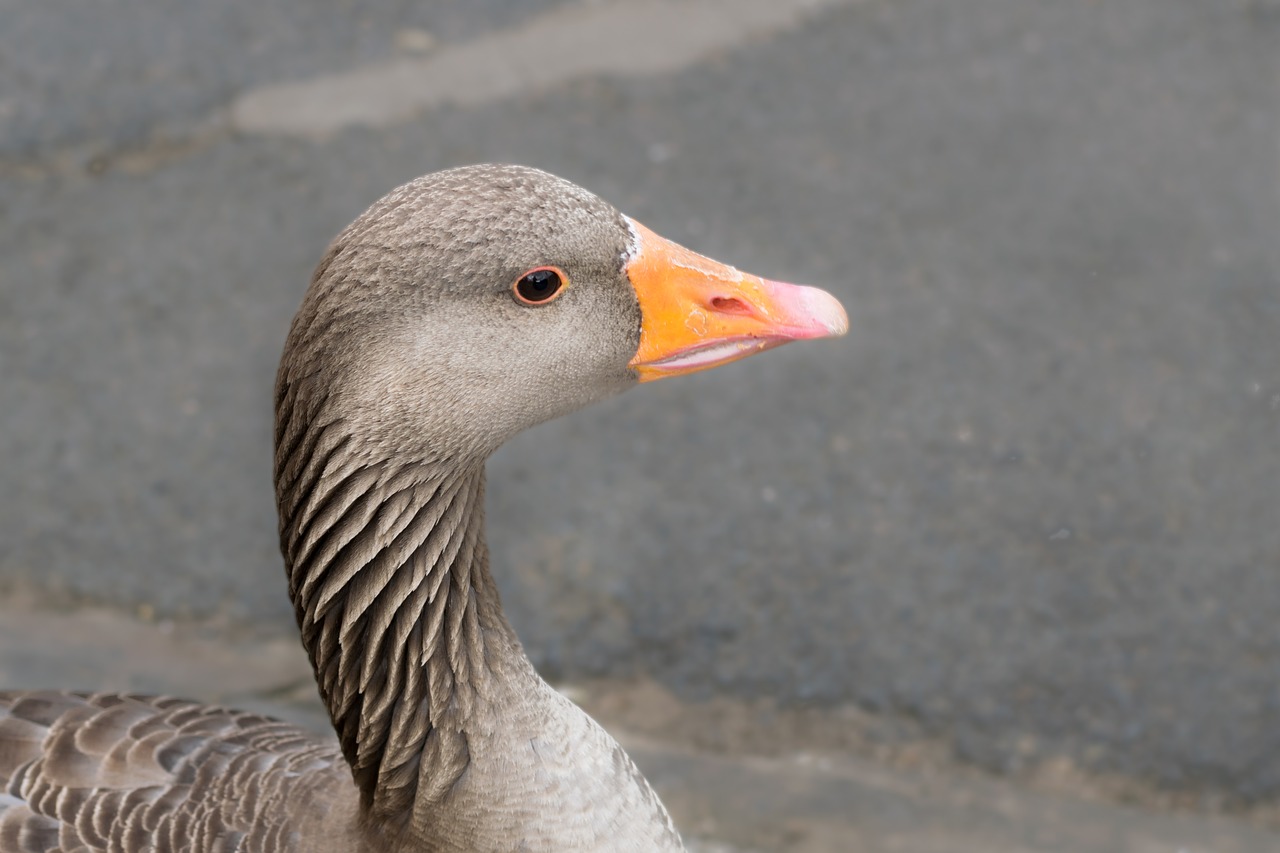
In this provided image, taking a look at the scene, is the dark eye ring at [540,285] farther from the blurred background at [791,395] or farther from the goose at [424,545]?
the blurred background at [791,395]

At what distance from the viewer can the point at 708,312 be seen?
2.08 m

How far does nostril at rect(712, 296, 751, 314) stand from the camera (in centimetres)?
208

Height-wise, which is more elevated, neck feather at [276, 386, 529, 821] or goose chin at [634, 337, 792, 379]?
goose chin at [634, 337, 792, 379]

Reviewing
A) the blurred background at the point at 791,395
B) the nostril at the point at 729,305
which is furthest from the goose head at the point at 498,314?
the blurred background at the point at 791,395

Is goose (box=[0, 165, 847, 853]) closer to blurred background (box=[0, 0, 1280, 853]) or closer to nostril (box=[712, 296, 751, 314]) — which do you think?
nostril (box=[712, 296, 751, 314])

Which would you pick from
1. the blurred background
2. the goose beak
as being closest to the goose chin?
the goose beak

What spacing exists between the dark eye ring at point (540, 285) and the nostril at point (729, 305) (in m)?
0.24

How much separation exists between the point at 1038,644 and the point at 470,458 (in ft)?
6.00

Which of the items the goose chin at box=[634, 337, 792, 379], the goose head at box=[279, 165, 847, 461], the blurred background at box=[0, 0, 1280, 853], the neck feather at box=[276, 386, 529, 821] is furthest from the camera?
the blurred background at box=[0, 0, 1280, 853]

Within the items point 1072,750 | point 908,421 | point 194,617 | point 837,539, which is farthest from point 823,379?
point 194,617

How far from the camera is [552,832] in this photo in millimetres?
2150

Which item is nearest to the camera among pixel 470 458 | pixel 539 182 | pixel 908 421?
pixel 539 182

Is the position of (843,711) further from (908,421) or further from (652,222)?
(652,222)

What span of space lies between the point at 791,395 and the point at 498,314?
6.59 feet
